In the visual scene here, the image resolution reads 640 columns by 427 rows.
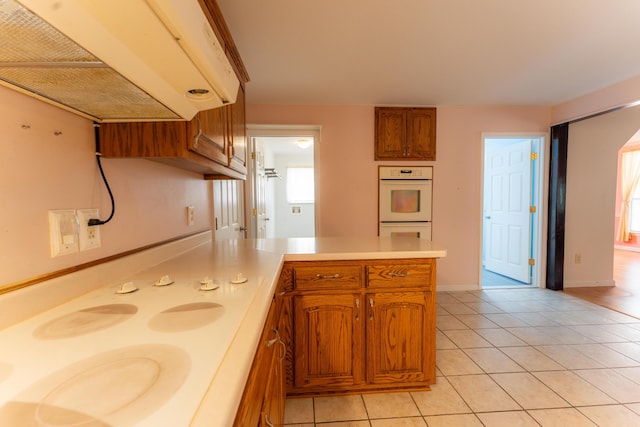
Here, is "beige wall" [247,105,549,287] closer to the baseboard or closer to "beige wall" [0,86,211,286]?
the baseboard

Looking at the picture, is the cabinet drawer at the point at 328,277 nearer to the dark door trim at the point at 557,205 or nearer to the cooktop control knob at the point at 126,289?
the cooktop control knob at the point at 126,289

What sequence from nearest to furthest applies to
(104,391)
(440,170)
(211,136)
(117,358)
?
(104,391), (117,358), (211,136), (440,170)

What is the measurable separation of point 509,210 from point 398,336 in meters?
3.36

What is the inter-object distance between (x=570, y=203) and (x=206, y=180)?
4.18 meters

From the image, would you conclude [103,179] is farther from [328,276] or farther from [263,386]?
[328,276]

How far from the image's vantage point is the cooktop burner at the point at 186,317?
2.27 feet

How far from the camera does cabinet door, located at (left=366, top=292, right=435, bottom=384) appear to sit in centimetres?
162

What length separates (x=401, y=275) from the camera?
1.61 m

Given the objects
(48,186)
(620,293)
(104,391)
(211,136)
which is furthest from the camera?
(620,293)

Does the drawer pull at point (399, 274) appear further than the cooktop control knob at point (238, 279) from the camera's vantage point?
Yes

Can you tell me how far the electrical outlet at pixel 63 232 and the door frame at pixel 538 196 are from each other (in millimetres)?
3838

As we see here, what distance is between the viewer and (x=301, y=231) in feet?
19.7

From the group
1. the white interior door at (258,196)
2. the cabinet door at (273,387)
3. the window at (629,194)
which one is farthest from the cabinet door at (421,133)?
the window at (629,194)

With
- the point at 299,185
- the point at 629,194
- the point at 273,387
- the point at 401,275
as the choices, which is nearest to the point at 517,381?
the point at 401,275
